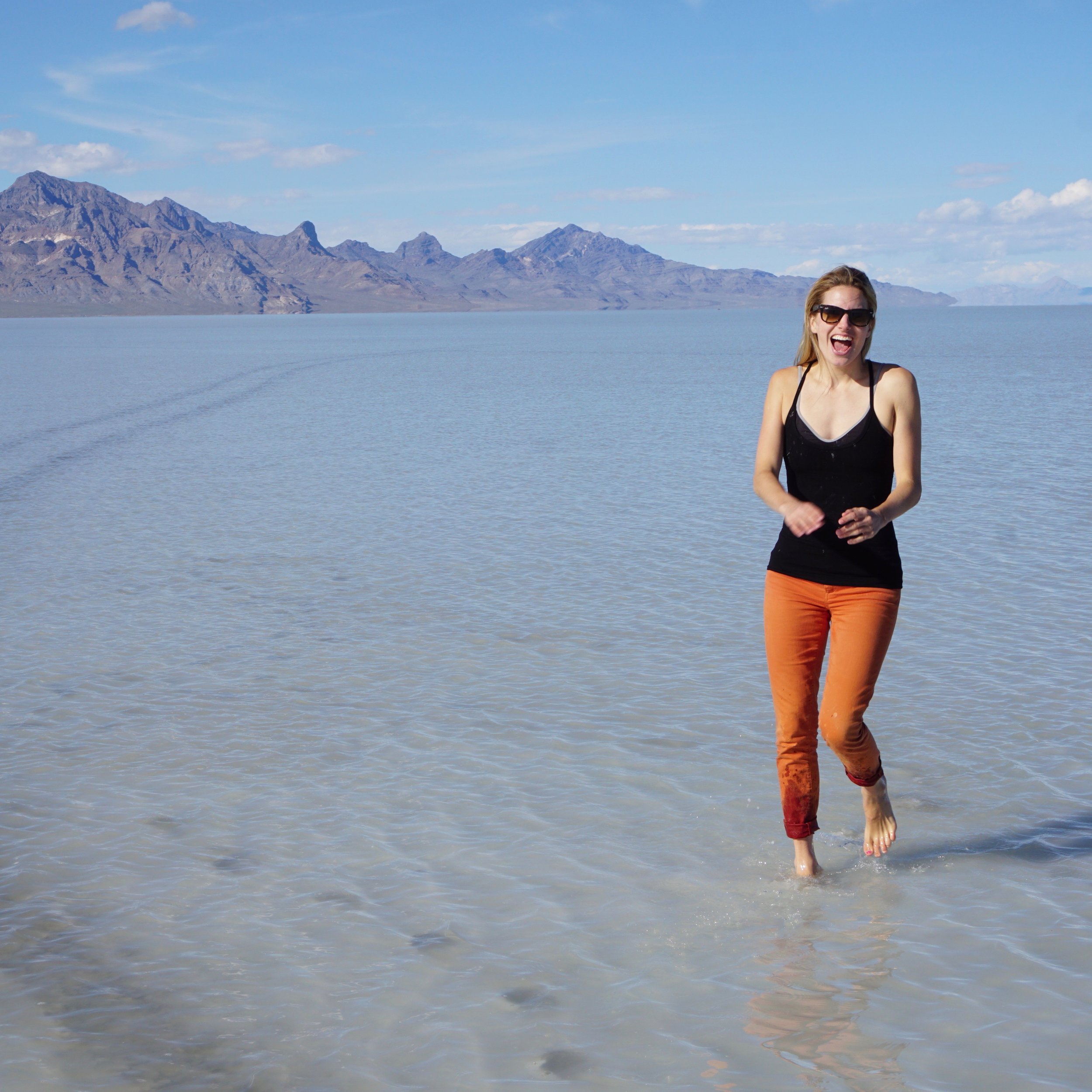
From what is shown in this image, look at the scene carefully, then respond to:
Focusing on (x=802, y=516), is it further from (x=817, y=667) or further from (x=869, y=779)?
(x=869, y=779)

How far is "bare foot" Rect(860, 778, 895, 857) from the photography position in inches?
197

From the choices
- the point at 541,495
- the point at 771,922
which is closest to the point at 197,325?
the point at 541,495

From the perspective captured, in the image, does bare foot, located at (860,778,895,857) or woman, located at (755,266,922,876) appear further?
bare foot, located at (860,778,895,857)

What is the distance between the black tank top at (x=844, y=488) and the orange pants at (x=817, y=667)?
60mm

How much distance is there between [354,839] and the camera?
222 inches

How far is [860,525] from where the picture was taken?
4102mm

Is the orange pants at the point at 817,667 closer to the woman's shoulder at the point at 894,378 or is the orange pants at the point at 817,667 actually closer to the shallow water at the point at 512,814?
the shallow water at the point at 512,814

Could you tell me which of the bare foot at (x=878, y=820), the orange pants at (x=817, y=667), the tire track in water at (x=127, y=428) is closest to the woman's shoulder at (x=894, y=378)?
the orange pants at (x=817, y=667)

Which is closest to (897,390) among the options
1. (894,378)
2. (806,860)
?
(894,378)

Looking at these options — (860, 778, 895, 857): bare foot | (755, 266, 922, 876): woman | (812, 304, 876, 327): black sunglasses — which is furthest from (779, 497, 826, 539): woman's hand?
(860, 778, 895, 857): bare foot

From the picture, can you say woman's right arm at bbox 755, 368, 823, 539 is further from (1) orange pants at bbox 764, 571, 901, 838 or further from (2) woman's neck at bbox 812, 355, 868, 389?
(1) orange pants at bbox 764, 571, 901, 838

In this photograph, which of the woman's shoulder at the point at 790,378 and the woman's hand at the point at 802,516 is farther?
the woman's shoulder at the point at 790,378

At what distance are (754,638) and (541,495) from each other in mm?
7963

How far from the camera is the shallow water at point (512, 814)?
4004 mm
